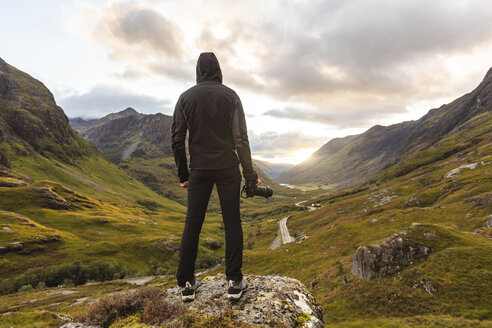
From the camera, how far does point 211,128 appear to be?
20.6 ft

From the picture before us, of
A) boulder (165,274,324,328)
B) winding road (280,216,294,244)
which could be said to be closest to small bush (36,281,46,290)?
winding road (280,216,294,244)

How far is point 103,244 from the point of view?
11144 cm

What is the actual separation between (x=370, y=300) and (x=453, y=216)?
137ft

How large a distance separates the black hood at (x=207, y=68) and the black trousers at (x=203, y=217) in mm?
2952

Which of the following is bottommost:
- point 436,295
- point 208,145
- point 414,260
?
point 436,295

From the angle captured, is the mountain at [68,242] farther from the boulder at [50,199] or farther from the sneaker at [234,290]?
the sneaker at [234,290]

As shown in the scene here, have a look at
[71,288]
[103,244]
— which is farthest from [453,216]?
[103,244]

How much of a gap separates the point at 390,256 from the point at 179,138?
32.3m

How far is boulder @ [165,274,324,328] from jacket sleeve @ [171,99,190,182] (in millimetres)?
3618

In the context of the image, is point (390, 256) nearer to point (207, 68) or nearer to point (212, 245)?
point (207, 68)

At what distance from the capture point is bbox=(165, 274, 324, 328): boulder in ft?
18.7

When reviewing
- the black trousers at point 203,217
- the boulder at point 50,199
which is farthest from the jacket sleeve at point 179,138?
the boulder at point 50,199

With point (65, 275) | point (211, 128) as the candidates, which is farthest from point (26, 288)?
point (211, 128)

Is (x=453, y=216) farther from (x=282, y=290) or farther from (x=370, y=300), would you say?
(x=282, y=290)
